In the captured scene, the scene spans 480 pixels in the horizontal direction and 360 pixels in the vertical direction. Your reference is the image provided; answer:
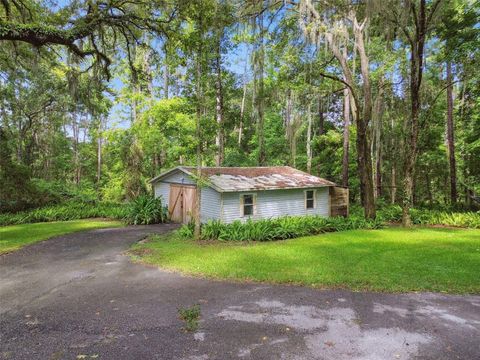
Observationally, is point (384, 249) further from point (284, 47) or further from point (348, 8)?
point (284, 47)

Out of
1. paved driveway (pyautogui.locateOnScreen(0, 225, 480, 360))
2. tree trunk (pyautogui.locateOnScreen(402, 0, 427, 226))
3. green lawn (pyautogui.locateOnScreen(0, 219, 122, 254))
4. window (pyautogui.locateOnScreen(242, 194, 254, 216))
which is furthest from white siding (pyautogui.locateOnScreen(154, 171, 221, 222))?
tree trunk (pyautogui.locateOnScreen(402, 0, 427, 226))

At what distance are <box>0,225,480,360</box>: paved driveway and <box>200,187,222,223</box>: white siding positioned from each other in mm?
6048

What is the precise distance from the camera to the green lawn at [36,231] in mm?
11100

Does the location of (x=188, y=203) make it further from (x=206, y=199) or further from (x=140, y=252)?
(x=140, y=252)

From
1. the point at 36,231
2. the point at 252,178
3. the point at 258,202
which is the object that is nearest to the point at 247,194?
the point at 258,202

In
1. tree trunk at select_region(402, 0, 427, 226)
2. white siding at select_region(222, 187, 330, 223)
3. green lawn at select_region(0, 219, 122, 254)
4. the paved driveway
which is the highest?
tree trunk at select_region(402, 0, 427, 226)

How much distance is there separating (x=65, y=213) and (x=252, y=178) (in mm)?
11007

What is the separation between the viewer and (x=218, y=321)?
4.99 m

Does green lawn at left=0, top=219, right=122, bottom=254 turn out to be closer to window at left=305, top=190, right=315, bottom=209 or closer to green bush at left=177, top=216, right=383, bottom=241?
green bush at left=177, top=216, right=383, bottom=241

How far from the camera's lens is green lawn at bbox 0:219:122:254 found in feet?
36.4

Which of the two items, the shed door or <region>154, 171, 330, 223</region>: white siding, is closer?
<region>154, 171, 330, 223</region>: white siding

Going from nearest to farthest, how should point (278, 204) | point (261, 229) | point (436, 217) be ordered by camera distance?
1. point (261, 229)
2. point (278, 204)
3. point (436, 217)

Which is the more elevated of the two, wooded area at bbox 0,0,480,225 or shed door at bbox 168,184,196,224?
wooded area at bbox 0,0,480,225

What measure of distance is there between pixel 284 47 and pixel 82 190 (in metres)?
16.4
